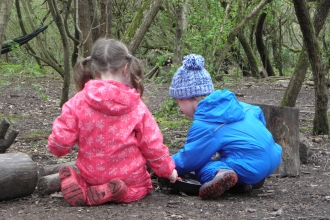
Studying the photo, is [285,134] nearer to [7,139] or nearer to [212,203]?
[212,203]

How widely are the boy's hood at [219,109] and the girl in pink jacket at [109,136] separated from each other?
41 centimetres

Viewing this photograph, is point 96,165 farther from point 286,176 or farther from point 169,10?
point 169,10

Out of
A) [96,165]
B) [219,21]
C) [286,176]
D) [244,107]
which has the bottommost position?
[286,176]

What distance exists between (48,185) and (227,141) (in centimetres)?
143

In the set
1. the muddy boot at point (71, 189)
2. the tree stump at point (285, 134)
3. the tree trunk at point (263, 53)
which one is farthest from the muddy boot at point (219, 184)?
the tree trunk at point (263, 53)

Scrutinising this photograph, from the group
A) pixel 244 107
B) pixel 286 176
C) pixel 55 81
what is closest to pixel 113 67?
pixel 244 107

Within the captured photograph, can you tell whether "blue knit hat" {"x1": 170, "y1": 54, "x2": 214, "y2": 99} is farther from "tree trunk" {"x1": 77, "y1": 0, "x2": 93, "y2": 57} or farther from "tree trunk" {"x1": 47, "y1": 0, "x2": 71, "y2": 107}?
"tree trunk" {"x1": 77, "y1": 0, "x2": 93, "y2": 57}

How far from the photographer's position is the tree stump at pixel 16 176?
3812 millimetres

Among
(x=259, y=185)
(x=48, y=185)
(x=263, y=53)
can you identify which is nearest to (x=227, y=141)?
(x=259, y=185)

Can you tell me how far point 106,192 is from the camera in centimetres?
363

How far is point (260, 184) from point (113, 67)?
1.52m

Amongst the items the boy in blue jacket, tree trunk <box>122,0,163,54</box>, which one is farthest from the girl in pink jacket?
tree trunk <box>122,0,163,54</box>

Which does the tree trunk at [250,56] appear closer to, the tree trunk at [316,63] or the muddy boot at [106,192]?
the tree trunk at [316,63]

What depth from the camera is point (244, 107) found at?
4184mm
